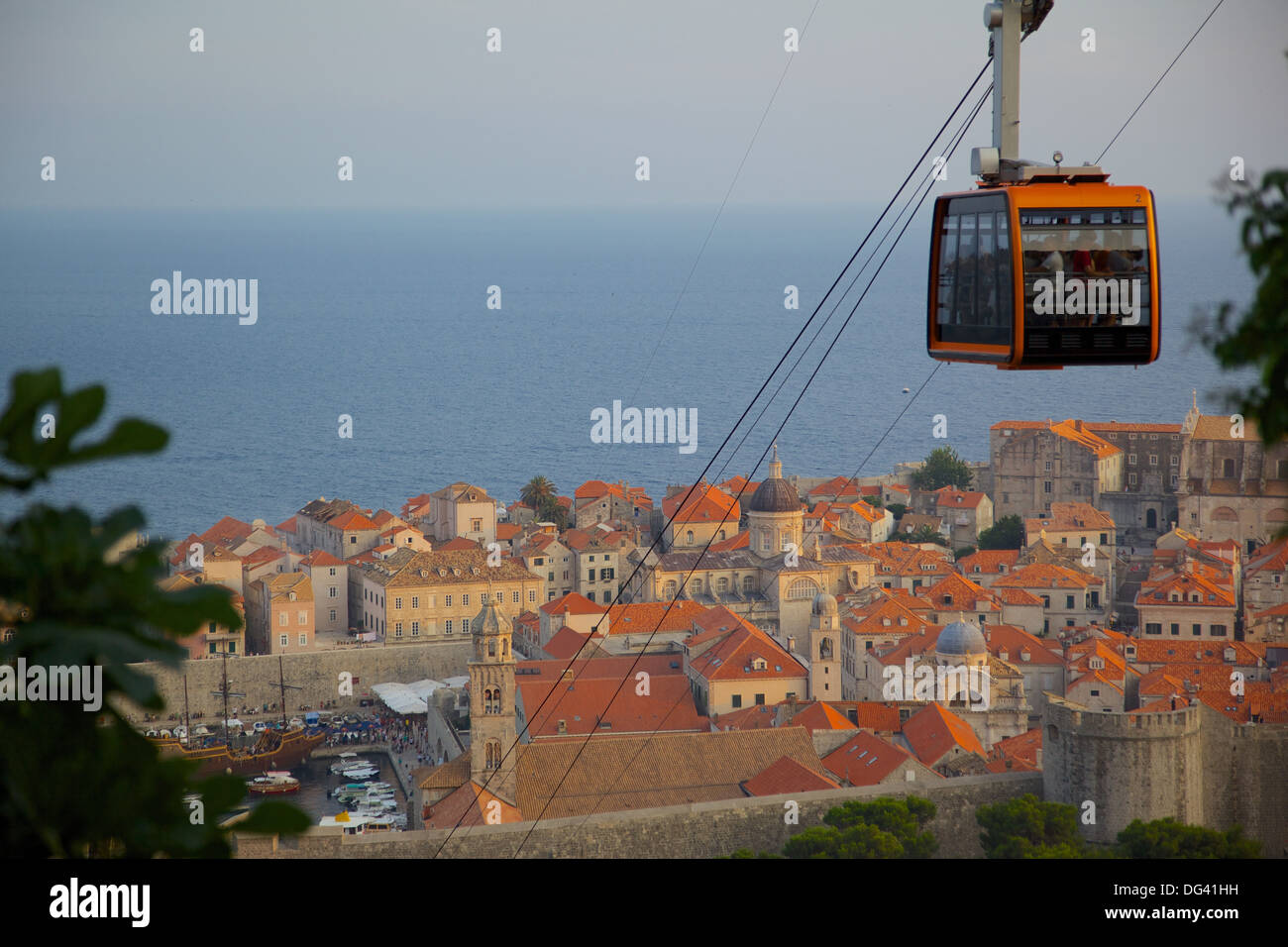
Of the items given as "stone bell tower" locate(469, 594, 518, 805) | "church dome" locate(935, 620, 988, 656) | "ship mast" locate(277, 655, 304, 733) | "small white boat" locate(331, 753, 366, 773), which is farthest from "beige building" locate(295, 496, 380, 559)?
"church dome" locate(935, 620, 988, 656)

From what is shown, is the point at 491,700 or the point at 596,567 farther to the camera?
the point at 596,567

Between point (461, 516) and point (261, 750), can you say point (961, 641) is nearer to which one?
point (261, 750)

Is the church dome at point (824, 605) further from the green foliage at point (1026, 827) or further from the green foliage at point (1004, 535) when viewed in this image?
the green foliage at point (1004, 535)

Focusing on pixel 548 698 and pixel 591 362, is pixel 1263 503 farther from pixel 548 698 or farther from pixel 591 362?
pixel 591 362

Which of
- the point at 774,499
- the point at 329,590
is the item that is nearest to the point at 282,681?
the point at 329,590

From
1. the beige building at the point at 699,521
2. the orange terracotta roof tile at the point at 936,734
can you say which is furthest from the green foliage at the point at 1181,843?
the beige building at the point at 699,521
